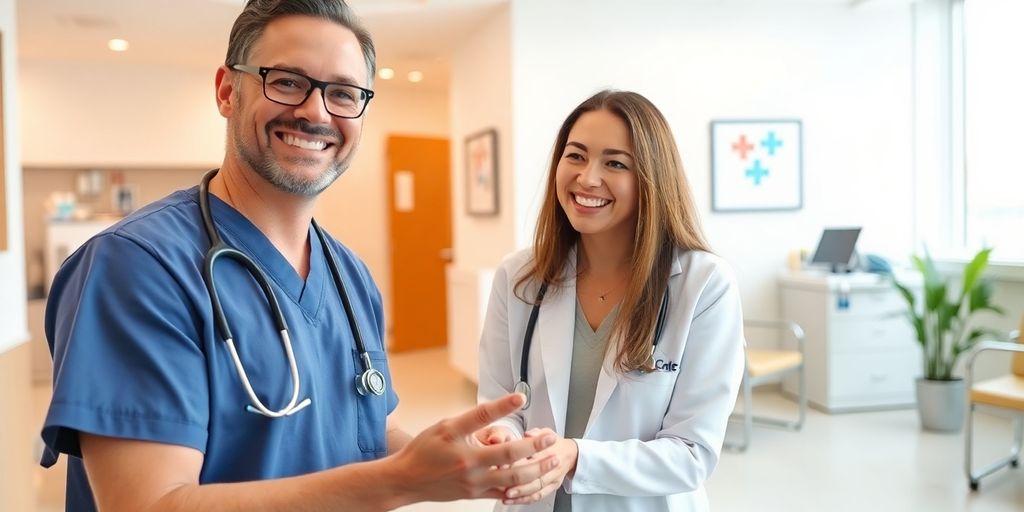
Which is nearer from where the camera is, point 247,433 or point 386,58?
point 247,433

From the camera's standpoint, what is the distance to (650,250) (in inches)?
62.2

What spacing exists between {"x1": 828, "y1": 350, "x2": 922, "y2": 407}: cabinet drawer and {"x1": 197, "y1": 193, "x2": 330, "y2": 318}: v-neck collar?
4.26 metres

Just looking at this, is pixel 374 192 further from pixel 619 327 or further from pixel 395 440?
pixel 395 440

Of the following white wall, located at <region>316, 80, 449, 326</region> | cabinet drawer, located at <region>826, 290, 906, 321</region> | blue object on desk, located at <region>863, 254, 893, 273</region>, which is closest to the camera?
cabinet drawer, located at <region>826, 290, 906, 321</region>

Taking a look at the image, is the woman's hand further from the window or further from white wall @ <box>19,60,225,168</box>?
white wall @ <box>19,60,225,168</box>

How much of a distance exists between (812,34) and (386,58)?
331 centimetres

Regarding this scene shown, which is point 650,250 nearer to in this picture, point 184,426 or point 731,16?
point 184,426

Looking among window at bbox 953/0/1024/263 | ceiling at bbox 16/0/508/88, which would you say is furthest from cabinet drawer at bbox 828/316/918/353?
ceiling at bbox 16/0/508/88

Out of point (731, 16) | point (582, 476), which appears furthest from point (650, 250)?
point (731, 16)

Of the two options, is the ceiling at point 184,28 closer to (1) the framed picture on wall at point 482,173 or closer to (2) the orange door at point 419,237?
(1) the framed picture on wall at point 482,173

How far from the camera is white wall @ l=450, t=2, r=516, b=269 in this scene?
16.2ft

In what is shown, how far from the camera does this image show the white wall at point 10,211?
10.9ft

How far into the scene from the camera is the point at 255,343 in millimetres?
1010

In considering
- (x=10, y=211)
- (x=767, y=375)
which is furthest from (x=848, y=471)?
(x=10, y=211)
